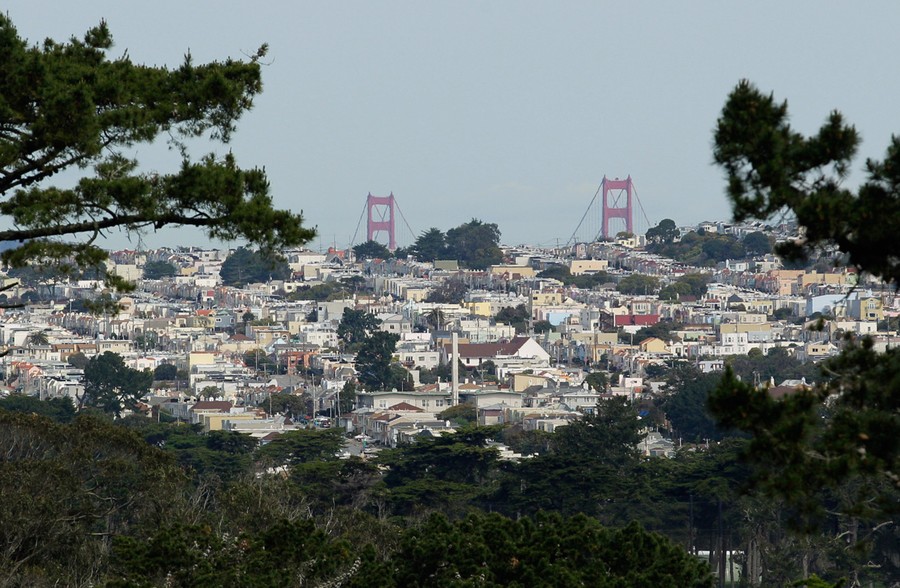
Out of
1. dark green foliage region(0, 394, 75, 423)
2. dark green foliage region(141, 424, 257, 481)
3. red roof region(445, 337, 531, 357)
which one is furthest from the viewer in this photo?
red roof region(445, 337, 531, 357)

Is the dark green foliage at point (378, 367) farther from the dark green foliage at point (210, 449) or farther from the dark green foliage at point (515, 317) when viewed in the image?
the dark green foliage at point (515, 317)

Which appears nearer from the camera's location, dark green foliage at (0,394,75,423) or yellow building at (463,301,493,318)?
dark green foliage at (0,394,75,423)

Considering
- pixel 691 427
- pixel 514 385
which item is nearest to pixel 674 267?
pixel 514 385

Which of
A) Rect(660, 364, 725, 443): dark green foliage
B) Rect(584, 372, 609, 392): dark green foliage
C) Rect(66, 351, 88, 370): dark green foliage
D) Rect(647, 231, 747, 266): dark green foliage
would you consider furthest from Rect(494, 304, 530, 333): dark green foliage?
Rect(660, 364, 725, 443): dark green foliage

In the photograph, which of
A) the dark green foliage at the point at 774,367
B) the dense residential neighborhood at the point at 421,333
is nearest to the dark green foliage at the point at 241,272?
the dense residential neighborhood at the point at 421,333

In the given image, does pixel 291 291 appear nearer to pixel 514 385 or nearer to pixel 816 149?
pixel 514 385

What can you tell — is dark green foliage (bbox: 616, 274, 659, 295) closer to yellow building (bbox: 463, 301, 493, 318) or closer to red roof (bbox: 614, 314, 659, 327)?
yellow building (bbox: 463, 301, 493, 318)

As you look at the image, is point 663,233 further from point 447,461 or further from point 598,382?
point 447,461
